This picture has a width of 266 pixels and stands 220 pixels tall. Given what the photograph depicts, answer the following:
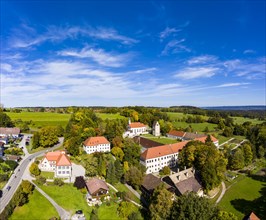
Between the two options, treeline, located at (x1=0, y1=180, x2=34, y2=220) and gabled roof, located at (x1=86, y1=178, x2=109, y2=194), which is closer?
treeline, located at (x1=0, y1=180, x2=34, y2=220)

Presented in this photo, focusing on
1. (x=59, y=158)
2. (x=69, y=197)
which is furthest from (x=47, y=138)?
(x=69, y=197)

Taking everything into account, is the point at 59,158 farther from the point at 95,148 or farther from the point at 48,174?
the point at 95,148

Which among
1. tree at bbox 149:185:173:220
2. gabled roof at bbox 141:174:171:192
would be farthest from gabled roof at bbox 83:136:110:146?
tree at bbox 149:185:173:220

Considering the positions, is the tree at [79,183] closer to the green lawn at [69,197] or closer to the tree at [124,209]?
the green lawn at [69,197]

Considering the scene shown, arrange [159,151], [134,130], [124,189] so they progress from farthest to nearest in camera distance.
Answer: [134,130], [159,151], [124,189]

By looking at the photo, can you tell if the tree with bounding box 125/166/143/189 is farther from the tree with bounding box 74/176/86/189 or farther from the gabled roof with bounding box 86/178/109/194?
the tree with bounding box 74/176/86/189

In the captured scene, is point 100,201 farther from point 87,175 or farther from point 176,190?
point 176,190

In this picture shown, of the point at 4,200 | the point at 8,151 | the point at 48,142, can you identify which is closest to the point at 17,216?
the point at 4,200
